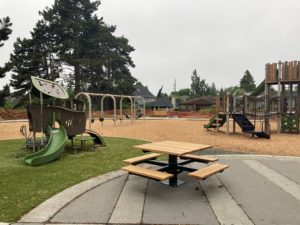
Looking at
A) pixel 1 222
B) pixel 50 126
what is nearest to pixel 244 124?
pixel 50 126

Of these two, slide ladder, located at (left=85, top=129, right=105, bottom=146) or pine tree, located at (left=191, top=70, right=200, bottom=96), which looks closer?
slide ladder, located at (left=85, top=129, right=105, bottom=146)

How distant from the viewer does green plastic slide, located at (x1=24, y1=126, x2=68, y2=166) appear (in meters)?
6.88

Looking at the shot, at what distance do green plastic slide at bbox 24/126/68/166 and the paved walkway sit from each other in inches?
83.9

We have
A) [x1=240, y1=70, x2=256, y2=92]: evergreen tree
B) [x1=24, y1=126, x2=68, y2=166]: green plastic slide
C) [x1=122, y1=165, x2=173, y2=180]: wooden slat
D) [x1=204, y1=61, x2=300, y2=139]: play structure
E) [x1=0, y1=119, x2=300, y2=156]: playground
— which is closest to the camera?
[x1=122, y1=165, x2=173, y2=180]: wooden slat

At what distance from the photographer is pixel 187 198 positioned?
443 cm

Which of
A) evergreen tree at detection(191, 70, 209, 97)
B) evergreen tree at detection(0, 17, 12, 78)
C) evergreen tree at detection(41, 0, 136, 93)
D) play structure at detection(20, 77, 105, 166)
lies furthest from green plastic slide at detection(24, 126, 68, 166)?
evergreen tree at detection(191, 70, 209, 97)

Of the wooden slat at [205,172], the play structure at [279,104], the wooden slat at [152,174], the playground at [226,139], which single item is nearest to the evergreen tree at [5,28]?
the playground at [226,139]

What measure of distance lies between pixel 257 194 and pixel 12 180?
453cm

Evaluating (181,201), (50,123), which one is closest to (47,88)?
(50,123)

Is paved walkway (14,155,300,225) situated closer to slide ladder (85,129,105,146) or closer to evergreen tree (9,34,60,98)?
slide ladder (85,129,105,146)

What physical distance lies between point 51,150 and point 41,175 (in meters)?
1.76

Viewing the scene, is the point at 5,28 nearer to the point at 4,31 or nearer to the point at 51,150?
the point at 4,31

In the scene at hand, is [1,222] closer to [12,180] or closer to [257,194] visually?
[12,180]

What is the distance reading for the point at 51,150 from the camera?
7.48 metres
